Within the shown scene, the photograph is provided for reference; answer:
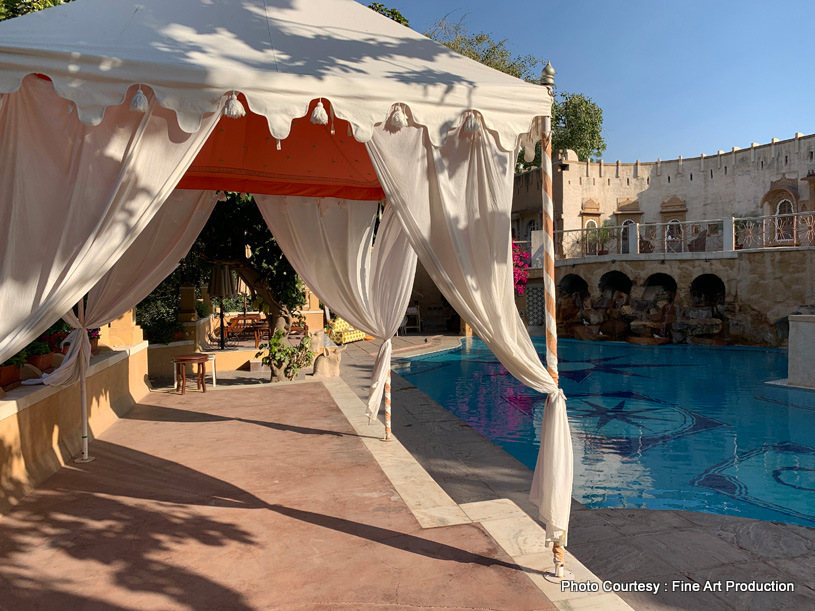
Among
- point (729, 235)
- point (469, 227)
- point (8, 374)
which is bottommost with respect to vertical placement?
point (8, 374)

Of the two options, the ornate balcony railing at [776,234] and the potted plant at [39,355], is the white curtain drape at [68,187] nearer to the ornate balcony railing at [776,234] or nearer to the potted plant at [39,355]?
the potted plant at [39,355]

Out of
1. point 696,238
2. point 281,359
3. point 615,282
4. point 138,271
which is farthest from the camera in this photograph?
point 615,282

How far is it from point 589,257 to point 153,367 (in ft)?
48.0

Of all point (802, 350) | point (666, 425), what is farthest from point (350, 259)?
point (802, 350)

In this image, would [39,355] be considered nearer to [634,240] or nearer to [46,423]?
[46,423]

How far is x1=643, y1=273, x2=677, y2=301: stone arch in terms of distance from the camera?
18609mm

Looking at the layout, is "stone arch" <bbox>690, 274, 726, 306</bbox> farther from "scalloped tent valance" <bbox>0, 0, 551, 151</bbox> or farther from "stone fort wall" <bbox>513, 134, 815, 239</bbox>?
"scalloped tent valance" <bbox>0, 0, 551, 151</bbox>

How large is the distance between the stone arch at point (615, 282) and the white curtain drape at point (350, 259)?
15623 mm

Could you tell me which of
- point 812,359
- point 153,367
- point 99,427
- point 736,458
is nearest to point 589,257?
point 812,359

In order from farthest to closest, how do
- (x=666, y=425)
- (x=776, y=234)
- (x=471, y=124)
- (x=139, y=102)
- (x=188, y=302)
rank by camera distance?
(x=776, y=234)
(x=188, y=302)
(x=666, y=425)
(x=471, y=124)
(x=139, y=102)

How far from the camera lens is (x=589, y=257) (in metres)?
19.8

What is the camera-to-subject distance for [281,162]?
5.32m

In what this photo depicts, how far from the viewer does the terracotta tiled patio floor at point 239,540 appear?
299 centimetres

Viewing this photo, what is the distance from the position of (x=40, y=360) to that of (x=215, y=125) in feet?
11.7
